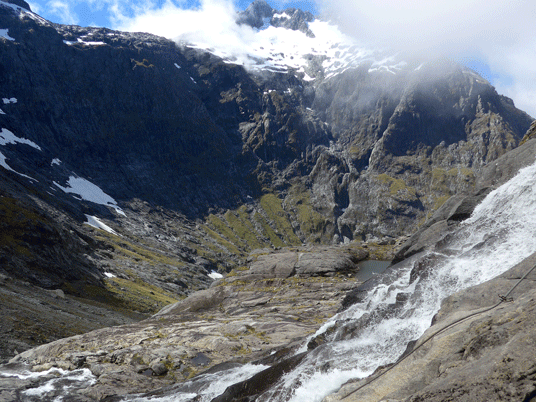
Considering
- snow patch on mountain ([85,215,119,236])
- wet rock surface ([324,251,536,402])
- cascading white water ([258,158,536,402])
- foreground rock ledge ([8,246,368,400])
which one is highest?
snow patch on mountain ([85,215,119,236])

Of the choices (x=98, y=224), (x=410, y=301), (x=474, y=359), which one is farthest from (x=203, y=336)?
(x=98, y=224)

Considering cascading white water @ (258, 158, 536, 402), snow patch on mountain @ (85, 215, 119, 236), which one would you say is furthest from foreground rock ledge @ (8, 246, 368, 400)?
snow patch on mountain @ (85, 215, 119, 236)

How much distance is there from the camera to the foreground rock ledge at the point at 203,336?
29844 millimetres

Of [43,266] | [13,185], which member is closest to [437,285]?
[43,266]

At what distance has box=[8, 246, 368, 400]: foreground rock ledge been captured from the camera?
29.8 metres

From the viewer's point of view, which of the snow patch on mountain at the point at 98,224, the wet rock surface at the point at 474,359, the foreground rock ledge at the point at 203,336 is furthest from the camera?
the snow patch on mountain at the point at 98,224

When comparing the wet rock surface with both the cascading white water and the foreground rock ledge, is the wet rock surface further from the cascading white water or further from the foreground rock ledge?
the foreground rock ledge

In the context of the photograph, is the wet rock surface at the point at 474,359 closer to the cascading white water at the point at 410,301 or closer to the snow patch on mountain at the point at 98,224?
the cascading white water at the point at 410,301

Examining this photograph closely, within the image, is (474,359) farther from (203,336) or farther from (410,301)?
(203,336)

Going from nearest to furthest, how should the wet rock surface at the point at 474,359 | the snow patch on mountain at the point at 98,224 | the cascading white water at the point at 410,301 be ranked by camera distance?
the wet rock surface at the point at 474,359 < the cascading white water at the point at 410,301 < the snow patch on mountain at the point at 98,224

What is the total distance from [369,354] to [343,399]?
6.52m

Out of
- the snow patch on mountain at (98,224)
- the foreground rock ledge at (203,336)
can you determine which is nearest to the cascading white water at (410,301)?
the foreground rock ledge at (203,336)

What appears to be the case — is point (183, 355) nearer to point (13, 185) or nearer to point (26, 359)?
point (26, 359)

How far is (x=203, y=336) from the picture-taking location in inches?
1437
